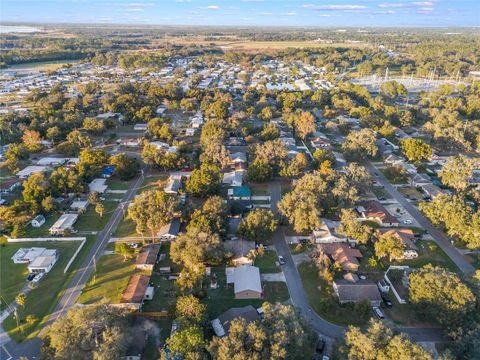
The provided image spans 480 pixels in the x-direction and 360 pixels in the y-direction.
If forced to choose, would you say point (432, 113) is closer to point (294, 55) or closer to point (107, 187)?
point (107, 187)

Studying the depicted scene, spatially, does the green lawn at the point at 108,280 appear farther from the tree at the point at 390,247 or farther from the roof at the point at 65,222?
the tree at the point at 390,247

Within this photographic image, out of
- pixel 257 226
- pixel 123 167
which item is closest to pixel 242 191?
pixel 257 226

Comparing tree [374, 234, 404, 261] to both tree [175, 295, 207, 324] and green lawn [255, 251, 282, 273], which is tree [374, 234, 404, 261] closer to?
green lawn [255, 251, 282, 273]

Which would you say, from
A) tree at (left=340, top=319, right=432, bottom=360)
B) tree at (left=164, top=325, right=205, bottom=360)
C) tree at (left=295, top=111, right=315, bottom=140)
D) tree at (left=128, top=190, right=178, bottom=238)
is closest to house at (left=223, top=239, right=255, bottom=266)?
tree at (left=128, top=190, right=178, bottom=238)

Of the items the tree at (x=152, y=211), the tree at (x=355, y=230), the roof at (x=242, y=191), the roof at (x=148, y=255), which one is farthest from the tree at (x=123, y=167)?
the tree at (x=355, y=230)

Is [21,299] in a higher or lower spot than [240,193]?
lower

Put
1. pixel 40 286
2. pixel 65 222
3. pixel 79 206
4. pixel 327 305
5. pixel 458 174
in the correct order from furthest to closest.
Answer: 1. pixel 458 174
2. pixel 79 206
3. pixel 65 222
4. pixel 40 286
5. pixel 327 305

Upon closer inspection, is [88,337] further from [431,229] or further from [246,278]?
[431,229]
